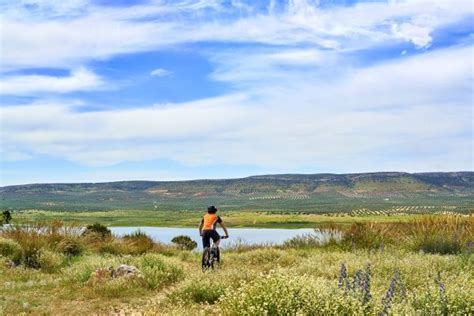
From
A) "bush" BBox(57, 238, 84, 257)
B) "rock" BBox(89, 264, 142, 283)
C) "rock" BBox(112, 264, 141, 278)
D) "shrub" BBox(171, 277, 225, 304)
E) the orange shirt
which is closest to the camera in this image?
"shrub" BBox(171, 277, 225, 304)

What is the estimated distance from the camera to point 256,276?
11.5m

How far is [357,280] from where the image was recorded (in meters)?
8.95

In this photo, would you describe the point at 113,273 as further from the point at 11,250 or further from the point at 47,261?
the point at 11,250

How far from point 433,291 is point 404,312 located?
1613 millimetres

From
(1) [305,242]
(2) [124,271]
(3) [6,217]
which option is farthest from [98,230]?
(2) [124,271]

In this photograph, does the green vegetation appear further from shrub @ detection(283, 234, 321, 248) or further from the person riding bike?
the person riding bike

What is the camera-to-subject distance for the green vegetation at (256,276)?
28.5 feet

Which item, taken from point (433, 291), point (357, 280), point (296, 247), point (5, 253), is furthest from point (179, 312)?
point (296, 247)

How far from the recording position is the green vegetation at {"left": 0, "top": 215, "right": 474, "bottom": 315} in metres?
8.67

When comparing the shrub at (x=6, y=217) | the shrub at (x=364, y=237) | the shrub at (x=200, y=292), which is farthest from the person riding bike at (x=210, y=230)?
the shrub at (x=6, y=217)

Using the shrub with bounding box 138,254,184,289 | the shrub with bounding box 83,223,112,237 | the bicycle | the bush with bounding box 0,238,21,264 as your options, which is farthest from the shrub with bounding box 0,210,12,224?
the bicycle

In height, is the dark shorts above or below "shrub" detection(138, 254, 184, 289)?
above

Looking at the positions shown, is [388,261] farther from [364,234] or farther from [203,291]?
[364,234]

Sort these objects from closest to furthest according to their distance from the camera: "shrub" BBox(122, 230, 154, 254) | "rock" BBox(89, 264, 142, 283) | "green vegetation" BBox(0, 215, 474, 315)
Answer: "green vegetation" BBox(0, 215, 474, 315) → "rock" BBox(89, 264, 142, 283) → "shrub" BBox(122, 230, 154, 254)
